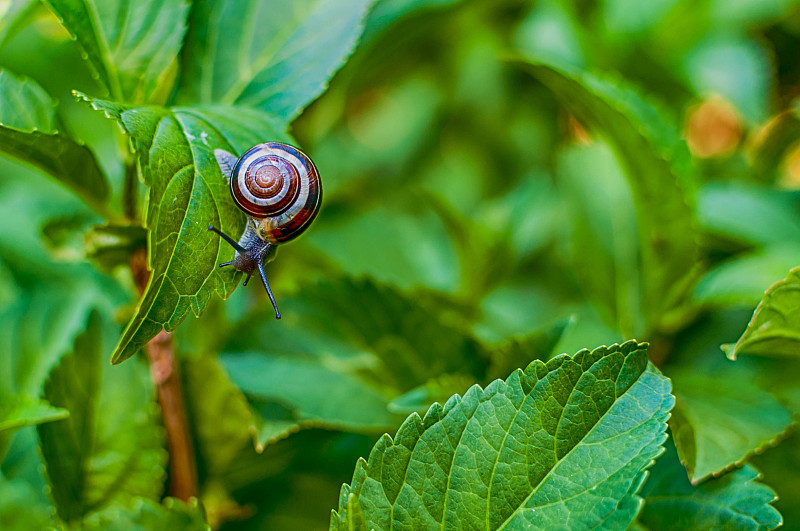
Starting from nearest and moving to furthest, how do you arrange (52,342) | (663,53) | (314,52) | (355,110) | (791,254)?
(314,52)
(791,254)
(52,342)
(663,53)
(355,110)

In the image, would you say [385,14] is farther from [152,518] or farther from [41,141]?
[152,518]

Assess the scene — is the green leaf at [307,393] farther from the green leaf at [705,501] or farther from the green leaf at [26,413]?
the green leaf at [705,501]

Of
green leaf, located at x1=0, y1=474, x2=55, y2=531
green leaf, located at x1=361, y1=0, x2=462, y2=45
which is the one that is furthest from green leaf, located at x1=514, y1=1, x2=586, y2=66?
green leaf, located at x1=0, y1=474, x2=55, y2=531

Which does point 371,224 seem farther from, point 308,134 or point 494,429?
point 494,429

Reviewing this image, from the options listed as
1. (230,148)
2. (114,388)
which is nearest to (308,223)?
(230,148)

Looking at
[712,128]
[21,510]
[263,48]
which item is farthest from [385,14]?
[712,128]

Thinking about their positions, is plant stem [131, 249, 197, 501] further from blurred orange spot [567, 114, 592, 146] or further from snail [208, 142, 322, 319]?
blurred orange spot [567, 114, 592, 146]
